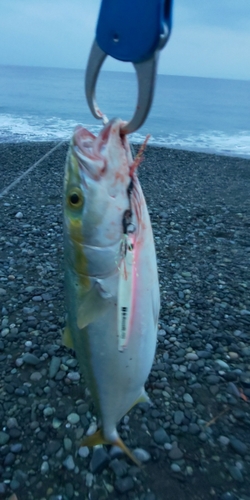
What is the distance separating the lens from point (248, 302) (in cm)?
461

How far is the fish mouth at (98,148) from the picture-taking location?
151cm

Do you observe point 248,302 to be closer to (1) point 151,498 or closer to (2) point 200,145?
(1) point 151,498

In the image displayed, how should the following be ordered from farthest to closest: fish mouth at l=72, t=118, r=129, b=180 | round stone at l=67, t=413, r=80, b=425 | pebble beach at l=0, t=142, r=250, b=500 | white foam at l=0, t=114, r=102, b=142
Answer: white foam at l=0, t=114, r=102, b=142, round stone at l=67, t=413, r=80, b=425, pebble beach at l=0, t=142, r=250, b=500, fish mouth at l=72, t=118, r=129, b=180

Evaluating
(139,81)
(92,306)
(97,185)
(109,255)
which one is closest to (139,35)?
(139,81)

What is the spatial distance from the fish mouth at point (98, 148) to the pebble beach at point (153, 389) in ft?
6.65

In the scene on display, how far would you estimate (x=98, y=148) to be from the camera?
154 cm

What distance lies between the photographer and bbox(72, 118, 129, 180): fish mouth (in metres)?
1.51

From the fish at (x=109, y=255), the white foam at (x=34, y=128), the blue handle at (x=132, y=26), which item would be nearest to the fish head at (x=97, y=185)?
the fish at (x=109, y=255)

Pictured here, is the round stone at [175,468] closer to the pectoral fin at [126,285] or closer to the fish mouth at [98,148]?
the pectoral fin at [126,285]

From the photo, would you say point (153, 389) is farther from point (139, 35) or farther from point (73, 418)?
point (139, 35)

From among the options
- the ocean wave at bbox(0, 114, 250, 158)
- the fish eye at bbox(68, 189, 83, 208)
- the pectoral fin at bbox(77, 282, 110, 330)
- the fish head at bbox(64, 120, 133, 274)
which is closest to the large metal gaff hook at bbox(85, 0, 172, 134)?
the fish head at bbox(64, 120, 133, 274)

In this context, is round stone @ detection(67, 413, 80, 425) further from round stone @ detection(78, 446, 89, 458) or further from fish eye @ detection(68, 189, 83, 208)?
fish eye @ detection(68, 189, 83, 208)

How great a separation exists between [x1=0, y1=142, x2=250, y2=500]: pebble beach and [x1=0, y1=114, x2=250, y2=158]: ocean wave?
533 inches

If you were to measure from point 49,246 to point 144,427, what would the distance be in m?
3.56
